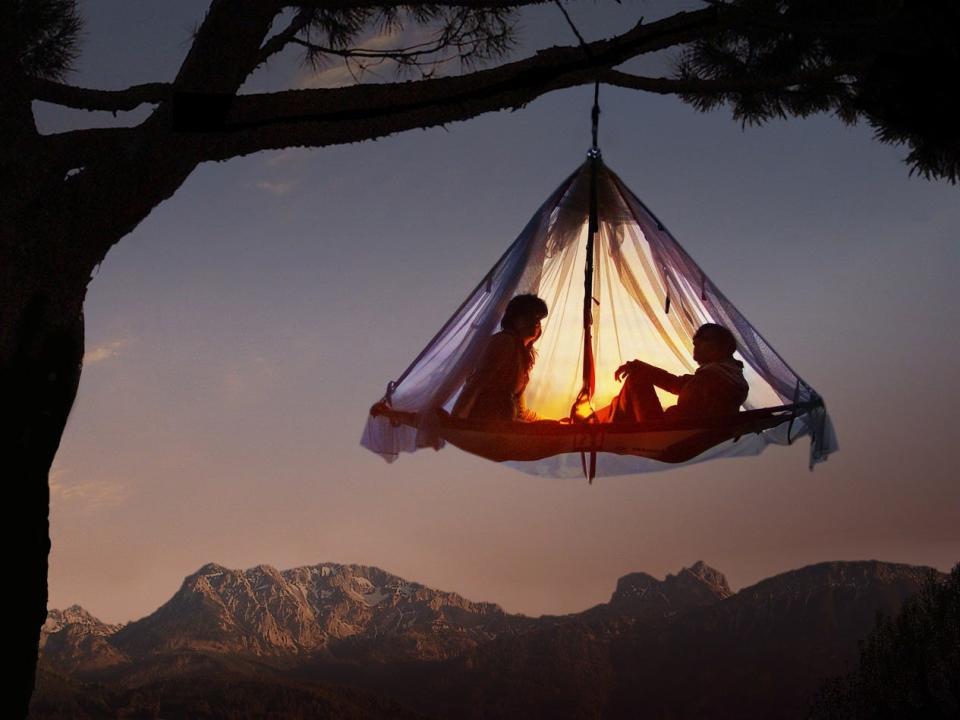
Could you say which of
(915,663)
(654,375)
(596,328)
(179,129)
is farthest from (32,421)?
(915,663)

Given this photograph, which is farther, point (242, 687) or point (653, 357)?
point (242, 687)

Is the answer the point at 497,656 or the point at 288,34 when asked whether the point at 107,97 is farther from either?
the point at 497,656

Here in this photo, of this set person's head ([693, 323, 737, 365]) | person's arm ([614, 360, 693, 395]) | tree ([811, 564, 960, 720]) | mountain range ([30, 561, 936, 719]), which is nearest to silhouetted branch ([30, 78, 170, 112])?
person's arm ([614, 360, 693, 395])

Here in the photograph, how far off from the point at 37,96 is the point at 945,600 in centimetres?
1434

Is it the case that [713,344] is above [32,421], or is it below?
above

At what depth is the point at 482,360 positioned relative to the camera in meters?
3.52

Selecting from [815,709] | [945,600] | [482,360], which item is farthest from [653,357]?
[815,709]

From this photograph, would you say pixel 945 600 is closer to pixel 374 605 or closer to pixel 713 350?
pixel 713 350

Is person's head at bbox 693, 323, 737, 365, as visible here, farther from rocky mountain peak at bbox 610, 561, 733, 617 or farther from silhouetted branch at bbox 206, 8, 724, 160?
rocky mountain peak at bbox 610, 561, 733, 617

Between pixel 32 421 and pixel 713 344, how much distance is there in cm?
230

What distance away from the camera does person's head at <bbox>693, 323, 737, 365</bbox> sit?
11.6 feet

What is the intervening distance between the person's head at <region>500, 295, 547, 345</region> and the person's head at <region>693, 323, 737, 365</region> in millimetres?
590

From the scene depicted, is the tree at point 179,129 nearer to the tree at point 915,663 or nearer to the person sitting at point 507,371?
the person sitting at point 507,371

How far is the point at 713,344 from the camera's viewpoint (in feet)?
11.7
